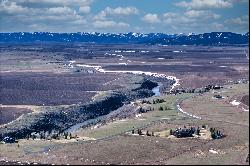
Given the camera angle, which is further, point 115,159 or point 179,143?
point 179,143

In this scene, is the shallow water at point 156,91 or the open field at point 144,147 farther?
the shallow water at point 156,91

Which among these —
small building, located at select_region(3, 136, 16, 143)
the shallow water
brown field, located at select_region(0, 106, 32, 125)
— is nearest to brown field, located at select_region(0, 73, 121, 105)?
brown field, located at select_region(0, 106, 32, 125)

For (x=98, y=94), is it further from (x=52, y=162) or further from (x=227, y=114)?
(x=52, y=162)

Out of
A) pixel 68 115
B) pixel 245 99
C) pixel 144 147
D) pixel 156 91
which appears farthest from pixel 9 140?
pixel 156 91

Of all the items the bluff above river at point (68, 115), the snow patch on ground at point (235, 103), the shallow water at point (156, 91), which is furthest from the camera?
the shallow water at point (156, 91)

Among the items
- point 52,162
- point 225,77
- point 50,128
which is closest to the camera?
point 52,162

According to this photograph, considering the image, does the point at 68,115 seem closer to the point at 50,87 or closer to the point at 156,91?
the point at 50,87

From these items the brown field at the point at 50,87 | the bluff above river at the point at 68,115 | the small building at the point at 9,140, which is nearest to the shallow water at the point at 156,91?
the bluff above river at the point at 68,115

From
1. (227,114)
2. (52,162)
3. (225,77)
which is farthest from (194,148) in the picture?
(225,77)

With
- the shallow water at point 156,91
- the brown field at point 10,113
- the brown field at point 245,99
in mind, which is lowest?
the shallow water at point 156,91

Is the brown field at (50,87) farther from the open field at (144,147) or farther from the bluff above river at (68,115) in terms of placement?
the open field at (144,147)

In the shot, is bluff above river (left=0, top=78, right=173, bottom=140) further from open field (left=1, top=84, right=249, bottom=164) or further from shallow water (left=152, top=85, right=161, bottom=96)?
open field (left=1, top=84, right=249, bottom=164)
